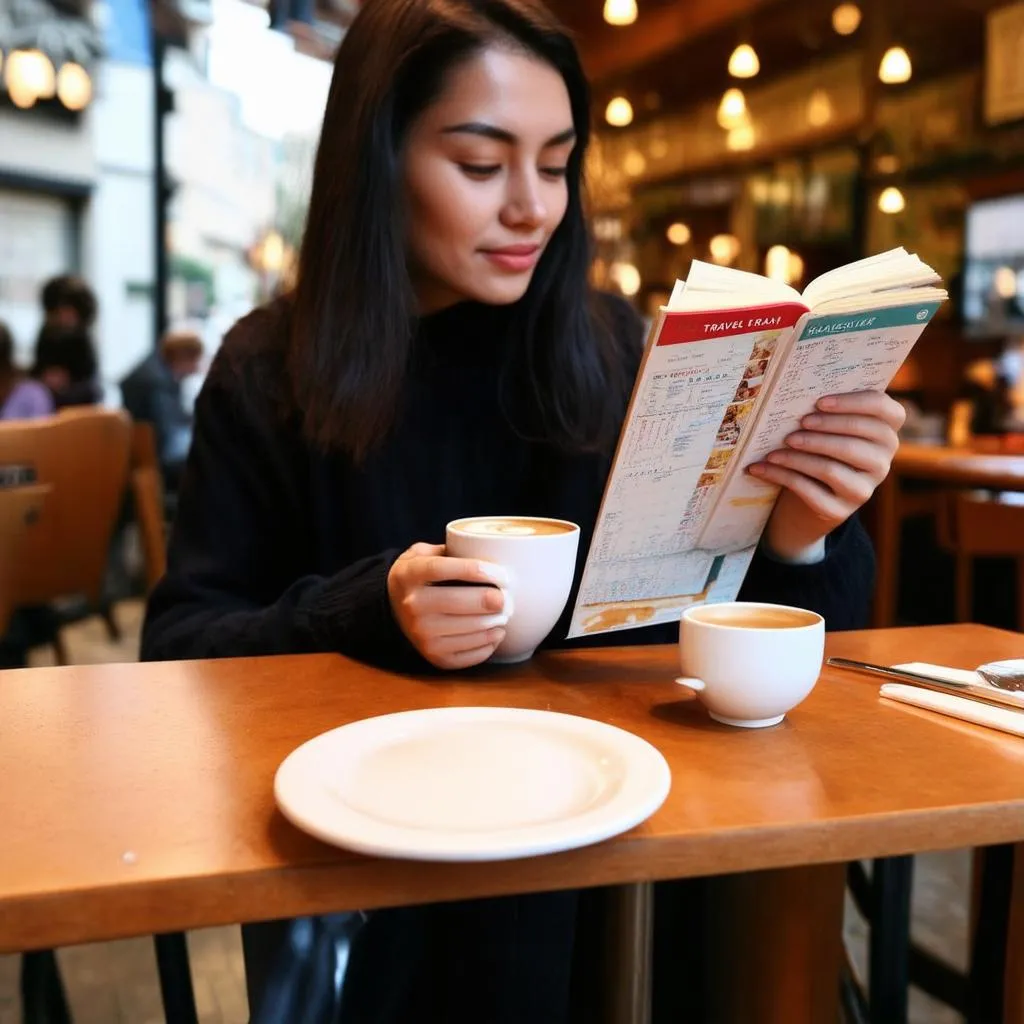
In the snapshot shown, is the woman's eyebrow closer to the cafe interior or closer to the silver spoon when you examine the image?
the cafe interior

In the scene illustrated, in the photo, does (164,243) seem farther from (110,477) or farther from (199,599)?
(199,599)

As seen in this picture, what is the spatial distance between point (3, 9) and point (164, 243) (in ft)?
5.13

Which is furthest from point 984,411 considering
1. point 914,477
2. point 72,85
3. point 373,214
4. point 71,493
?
point 72,85

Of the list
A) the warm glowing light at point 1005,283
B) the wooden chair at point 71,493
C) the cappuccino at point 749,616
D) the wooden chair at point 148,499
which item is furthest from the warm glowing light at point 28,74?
the cappuccino at point 749,616

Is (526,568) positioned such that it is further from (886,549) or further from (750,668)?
(886,549)

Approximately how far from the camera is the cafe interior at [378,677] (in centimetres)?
55

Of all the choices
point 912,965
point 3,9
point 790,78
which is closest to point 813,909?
point 912,965

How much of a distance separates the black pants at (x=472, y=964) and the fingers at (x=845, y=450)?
0.42 m

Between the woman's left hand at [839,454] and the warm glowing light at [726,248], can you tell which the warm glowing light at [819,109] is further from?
the woman's left hand at [839,454]

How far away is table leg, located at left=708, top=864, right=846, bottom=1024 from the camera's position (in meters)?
0.79

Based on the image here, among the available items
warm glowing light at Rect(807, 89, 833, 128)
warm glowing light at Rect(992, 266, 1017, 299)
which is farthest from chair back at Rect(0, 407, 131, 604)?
warm glowing light at Rect(807, 89, 833, 128)

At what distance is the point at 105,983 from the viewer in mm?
1767

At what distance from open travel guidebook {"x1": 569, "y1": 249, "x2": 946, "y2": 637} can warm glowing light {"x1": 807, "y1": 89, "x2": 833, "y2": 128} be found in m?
7.19

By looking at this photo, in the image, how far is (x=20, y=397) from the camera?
14.0 feet
